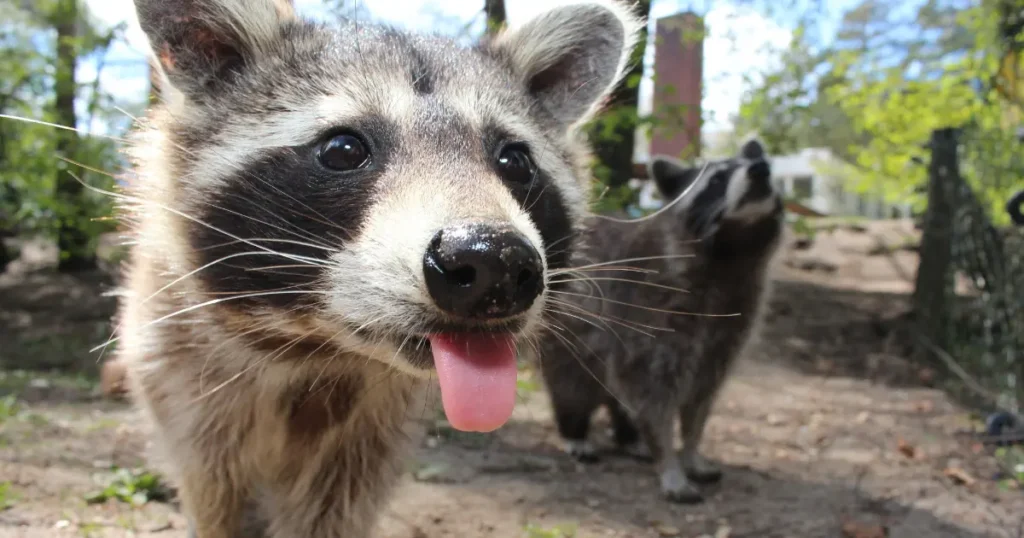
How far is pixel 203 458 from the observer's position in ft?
7.02

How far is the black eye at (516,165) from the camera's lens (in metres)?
1.96

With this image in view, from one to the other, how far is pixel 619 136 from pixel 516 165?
9.18ft

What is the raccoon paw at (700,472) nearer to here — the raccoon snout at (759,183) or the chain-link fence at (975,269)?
the raccoon snout at (759,183)

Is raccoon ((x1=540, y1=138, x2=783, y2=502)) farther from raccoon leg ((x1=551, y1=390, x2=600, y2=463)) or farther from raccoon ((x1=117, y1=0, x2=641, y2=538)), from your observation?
raccoon ((x1=117, y1=0, x2=641, y2=538))

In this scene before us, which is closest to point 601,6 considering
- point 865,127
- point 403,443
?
point 403,443

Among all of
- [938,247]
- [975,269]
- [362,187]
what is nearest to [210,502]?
[362,187]

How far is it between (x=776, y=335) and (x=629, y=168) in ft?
8.77

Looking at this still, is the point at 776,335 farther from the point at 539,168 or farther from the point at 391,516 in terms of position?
the point at 539,168

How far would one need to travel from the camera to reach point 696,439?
377 cm

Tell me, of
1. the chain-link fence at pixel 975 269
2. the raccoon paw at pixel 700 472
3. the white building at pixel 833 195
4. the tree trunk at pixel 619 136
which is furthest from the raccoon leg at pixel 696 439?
the white building at pixel 833 195

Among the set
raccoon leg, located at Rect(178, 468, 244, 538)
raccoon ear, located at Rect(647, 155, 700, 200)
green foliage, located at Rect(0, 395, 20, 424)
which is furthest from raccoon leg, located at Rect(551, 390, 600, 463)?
green foliage, located at Rect(0, 395, 20, 424)

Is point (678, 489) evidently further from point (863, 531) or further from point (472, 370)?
point (472, 370)

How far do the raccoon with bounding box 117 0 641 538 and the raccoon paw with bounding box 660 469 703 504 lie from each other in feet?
5.25

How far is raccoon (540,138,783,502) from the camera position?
11.8 feet
